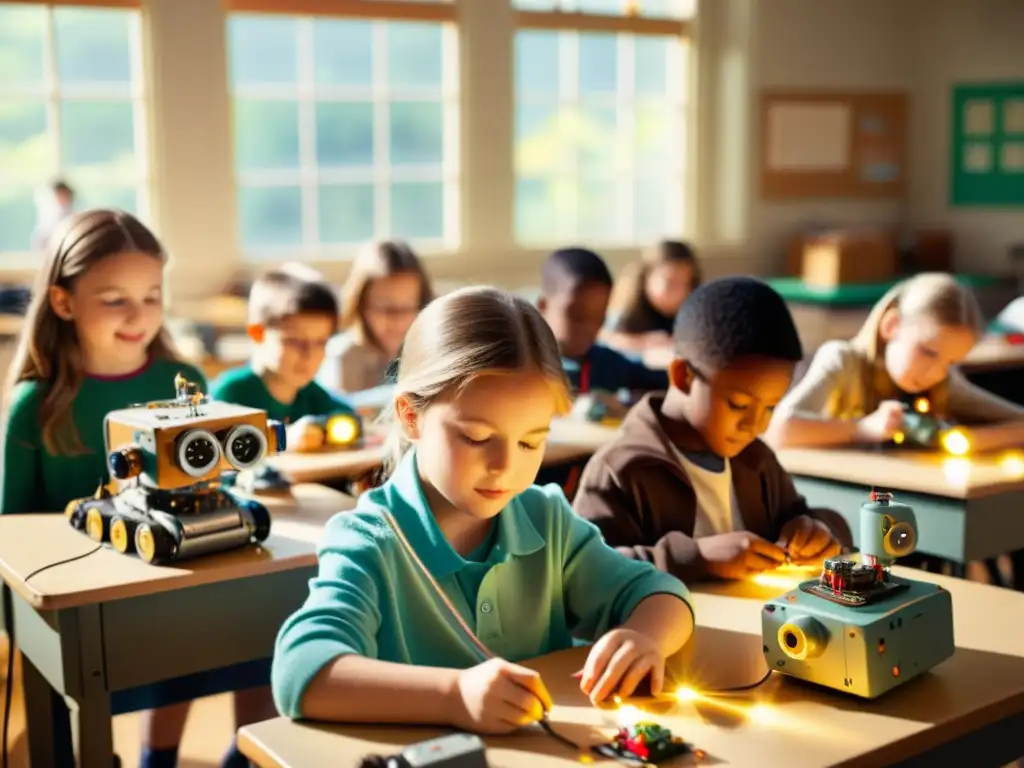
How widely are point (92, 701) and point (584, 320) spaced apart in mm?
1845

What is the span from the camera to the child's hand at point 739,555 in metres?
1.91

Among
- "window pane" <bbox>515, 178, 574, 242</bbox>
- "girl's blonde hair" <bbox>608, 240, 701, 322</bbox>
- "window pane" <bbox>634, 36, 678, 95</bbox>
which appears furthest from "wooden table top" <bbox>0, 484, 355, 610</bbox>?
"window pane" <bbox>634, 36, 678, 95</bbox>

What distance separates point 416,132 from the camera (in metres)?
6.55

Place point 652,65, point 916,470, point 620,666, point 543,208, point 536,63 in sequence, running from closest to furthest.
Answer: point 620,666 < point 916,470 < point 536,63 < point 543,208 < point 652,65

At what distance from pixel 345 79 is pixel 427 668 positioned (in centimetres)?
531

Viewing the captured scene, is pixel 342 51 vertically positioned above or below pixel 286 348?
above

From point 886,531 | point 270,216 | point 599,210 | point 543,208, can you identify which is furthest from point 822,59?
point 886,531

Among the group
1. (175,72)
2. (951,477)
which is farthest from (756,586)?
(175,72)

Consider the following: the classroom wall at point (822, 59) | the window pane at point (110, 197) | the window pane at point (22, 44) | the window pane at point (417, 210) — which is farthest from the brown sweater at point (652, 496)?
the classroom wall at point (822, 59)

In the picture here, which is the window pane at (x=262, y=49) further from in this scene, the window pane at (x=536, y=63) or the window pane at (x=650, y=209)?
the window pane at (x=650, y=209)

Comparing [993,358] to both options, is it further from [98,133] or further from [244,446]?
[98,133]

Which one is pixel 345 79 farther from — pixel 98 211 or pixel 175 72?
pixel 98 211

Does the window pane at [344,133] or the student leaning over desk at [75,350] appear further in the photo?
the window pane at [344,133]

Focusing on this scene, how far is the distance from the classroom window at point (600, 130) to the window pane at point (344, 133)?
0.88 m
